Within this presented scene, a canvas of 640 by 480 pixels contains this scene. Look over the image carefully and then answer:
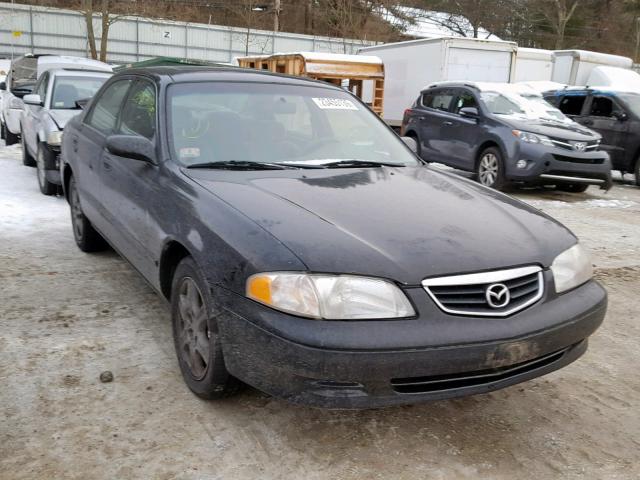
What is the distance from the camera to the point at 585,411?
299 centimetres

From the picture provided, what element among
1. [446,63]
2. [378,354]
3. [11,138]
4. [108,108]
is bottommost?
[11,138]

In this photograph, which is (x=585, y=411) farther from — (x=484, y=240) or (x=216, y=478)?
(x=216, y=478)

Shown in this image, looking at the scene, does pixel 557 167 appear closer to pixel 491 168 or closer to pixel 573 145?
pixel 573 145

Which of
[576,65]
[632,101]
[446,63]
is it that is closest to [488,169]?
[632,101]

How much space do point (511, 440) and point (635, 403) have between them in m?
0.82

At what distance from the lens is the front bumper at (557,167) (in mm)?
8930

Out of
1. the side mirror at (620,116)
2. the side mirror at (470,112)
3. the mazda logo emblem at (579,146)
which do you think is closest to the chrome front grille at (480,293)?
the mazda logo emblem at (579,146)

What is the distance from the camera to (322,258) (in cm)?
240

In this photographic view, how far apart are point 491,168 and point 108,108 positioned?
6523 millimetres

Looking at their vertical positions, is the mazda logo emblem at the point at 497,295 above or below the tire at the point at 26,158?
above

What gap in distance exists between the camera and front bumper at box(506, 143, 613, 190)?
8930 millimetres

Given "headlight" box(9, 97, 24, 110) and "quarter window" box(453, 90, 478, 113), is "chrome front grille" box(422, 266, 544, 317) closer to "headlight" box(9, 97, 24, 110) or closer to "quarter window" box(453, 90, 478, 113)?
"quarter window" box(453, 90, 478, 113)

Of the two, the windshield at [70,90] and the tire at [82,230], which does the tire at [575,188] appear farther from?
the tire at [82,230]

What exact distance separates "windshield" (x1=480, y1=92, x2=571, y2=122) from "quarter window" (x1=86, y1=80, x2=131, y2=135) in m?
6.70
